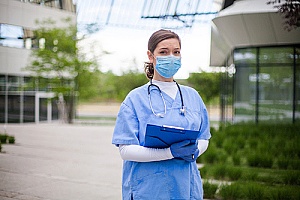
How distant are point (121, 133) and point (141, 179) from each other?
0.26m

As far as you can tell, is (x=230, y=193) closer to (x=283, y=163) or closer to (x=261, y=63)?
(x=283, y=163)

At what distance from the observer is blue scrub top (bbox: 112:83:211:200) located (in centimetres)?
219

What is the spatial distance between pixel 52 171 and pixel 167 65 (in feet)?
13.6

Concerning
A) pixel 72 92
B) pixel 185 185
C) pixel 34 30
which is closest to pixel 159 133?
pixel 185 185

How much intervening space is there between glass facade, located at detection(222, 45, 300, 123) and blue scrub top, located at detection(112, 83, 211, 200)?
11.6 m

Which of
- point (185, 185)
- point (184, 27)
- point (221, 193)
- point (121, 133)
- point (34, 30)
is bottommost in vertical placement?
point (221, 193)

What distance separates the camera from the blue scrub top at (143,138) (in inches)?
86.2

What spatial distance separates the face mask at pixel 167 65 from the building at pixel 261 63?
10318 mm

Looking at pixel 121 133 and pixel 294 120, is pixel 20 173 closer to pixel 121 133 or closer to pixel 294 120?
pixel 121 133

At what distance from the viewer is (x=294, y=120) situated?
13289mm

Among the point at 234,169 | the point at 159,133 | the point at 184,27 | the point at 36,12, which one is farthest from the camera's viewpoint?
the point at 184,27

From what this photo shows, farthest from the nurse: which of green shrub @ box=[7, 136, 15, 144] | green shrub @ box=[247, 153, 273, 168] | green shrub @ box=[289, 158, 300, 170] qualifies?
green shrub @ box=[247, 153, 273, 168]

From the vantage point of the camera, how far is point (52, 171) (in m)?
5.99

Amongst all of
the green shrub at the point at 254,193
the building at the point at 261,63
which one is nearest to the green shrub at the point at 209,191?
the green shrub at the point at 254,193
